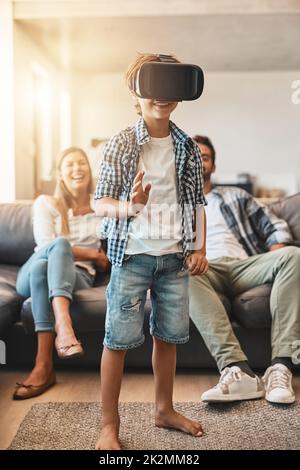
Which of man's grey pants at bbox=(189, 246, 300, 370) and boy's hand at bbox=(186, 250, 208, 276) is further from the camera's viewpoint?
man's grey pants at bbox=(189, 246, 300, 370)

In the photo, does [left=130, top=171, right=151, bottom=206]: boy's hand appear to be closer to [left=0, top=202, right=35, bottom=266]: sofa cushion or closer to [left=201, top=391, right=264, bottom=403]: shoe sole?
[left=201, top=391, right=264, bottom=403]: shoe sole

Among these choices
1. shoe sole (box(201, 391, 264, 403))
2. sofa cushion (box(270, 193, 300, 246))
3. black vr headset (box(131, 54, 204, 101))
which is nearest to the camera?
black vr headset (box(131, 54, 204, 101))

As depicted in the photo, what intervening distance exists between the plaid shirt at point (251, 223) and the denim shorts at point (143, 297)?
951mm

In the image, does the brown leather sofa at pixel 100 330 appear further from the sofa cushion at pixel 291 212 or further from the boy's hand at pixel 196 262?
the boy's hand at pixel 196 262

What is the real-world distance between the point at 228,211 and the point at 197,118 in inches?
189

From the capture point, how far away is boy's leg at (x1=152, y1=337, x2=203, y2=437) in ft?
4.36

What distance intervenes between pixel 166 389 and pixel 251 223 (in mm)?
1028

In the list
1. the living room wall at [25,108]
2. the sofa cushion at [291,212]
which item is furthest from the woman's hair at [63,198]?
the living room wall at [25,108]

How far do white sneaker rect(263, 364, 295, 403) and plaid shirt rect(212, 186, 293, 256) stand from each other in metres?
0.59

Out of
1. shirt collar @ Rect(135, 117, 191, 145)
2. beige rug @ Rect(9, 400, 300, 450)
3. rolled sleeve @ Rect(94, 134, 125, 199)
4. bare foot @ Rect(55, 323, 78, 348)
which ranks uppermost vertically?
shirt collar @ Rect(135, 117, 191, 145)

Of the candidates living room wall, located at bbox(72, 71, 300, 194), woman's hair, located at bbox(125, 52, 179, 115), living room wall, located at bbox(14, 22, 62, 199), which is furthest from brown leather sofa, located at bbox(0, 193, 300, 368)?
living room wall, located at bbox(72, 71, 300, 194)

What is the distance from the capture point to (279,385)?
1612 mm

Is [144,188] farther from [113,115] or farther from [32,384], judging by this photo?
[113,115]

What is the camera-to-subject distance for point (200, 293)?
5.79 feet
